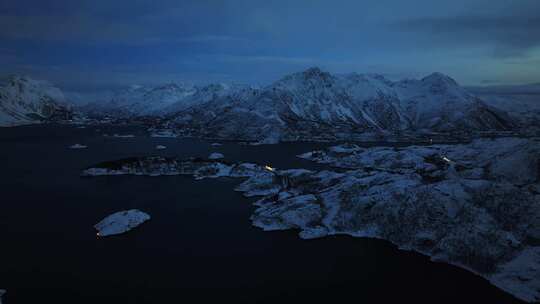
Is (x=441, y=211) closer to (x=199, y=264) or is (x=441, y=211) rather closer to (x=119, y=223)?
(x=199, y=264)

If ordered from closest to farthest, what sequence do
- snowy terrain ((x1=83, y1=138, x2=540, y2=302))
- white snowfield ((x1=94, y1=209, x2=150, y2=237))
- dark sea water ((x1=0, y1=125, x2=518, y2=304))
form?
dark sea water ((x1=0, y1=125, x2=518, y2=304))
snowy terrain ((x1=83, y1=138, x2=540, y2=302))
white snowfield ((x1=94, y1=209, x2=150, y2=237))

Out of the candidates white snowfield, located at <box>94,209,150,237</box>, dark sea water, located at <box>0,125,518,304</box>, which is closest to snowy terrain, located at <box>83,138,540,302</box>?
dark sea water, located at <box>0,125,518,304</box>

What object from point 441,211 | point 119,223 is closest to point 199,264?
point 119,223

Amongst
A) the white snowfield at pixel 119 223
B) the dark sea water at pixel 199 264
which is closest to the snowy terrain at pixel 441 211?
the dark sea water at pixel 199 264

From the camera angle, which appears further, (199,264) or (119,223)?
(119,223)

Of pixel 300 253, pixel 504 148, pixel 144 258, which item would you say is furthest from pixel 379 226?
pixel 504 148

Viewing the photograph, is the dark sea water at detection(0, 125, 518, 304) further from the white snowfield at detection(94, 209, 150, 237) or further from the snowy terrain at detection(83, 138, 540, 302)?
the snowy terrain at detection(83, 138, 540, 302)
